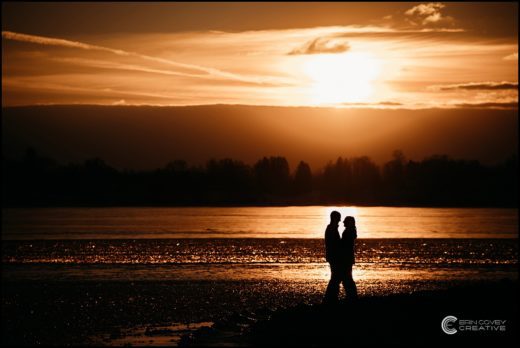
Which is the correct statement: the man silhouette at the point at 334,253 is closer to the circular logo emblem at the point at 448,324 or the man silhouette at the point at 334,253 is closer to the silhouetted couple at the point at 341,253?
the silhouetted couple at the point at 341,253

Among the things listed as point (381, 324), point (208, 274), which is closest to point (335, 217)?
point (381, 324)

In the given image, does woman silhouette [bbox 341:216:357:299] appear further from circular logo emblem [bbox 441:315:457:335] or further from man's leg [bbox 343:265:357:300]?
circular logo emblem [bbox 441:315:457:335]

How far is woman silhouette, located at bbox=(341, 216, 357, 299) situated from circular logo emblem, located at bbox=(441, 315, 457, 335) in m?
3.02

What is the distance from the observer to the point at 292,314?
68.7 feet

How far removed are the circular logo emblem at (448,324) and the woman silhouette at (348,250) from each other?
9.90ft

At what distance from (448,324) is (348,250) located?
3.60 m

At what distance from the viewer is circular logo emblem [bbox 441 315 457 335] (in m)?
18.3

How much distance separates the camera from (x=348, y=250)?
69.5ft

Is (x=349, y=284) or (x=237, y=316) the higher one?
(x=349, y=284)

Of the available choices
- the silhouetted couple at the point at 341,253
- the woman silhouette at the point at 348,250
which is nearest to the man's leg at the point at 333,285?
the silhouetted couple at the point at 341,253

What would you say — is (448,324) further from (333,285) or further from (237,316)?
(237,316)

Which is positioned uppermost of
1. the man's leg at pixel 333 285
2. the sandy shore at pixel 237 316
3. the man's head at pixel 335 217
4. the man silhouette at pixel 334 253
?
the man's head at pixel 335 217

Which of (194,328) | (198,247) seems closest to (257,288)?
(194,328)

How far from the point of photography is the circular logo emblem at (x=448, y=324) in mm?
18266
